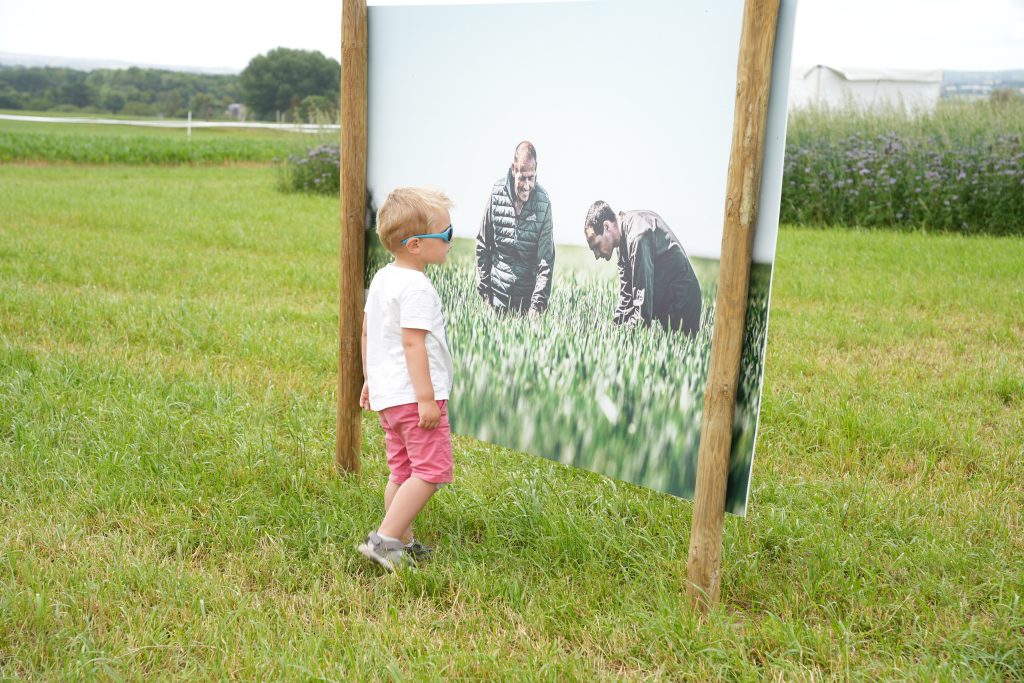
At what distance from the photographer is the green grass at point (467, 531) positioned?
2.75 m

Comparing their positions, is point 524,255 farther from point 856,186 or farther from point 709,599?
point 856,186

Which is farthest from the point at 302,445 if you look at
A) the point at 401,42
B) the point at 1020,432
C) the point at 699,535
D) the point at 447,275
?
the point at 1020,432

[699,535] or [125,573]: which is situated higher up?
[699,535]

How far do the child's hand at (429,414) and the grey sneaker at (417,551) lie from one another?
0.47 meters

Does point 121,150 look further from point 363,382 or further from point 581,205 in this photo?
point 581,205

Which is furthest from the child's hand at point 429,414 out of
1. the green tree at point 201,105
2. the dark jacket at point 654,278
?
the green tree at point 201,105

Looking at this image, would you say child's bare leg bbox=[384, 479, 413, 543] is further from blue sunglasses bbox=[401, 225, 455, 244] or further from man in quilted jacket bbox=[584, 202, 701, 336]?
man in quilted jacket bbox=[584, 202, 701, 336]

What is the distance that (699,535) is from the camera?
2.90m

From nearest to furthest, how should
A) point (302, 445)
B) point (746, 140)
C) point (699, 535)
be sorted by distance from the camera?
point (746, 140)
point (699, 535)
point (302, 445)

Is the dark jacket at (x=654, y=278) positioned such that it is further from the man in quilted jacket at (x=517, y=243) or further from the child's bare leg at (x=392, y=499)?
the child's bare leg at (x=392, y=499)

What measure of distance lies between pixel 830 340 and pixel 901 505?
2.93m

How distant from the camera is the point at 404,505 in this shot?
3.27 m

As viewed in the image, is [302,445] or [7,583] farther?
[302,445]

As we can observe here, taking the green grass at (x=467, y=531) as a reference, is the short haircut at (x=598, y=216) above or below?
above
